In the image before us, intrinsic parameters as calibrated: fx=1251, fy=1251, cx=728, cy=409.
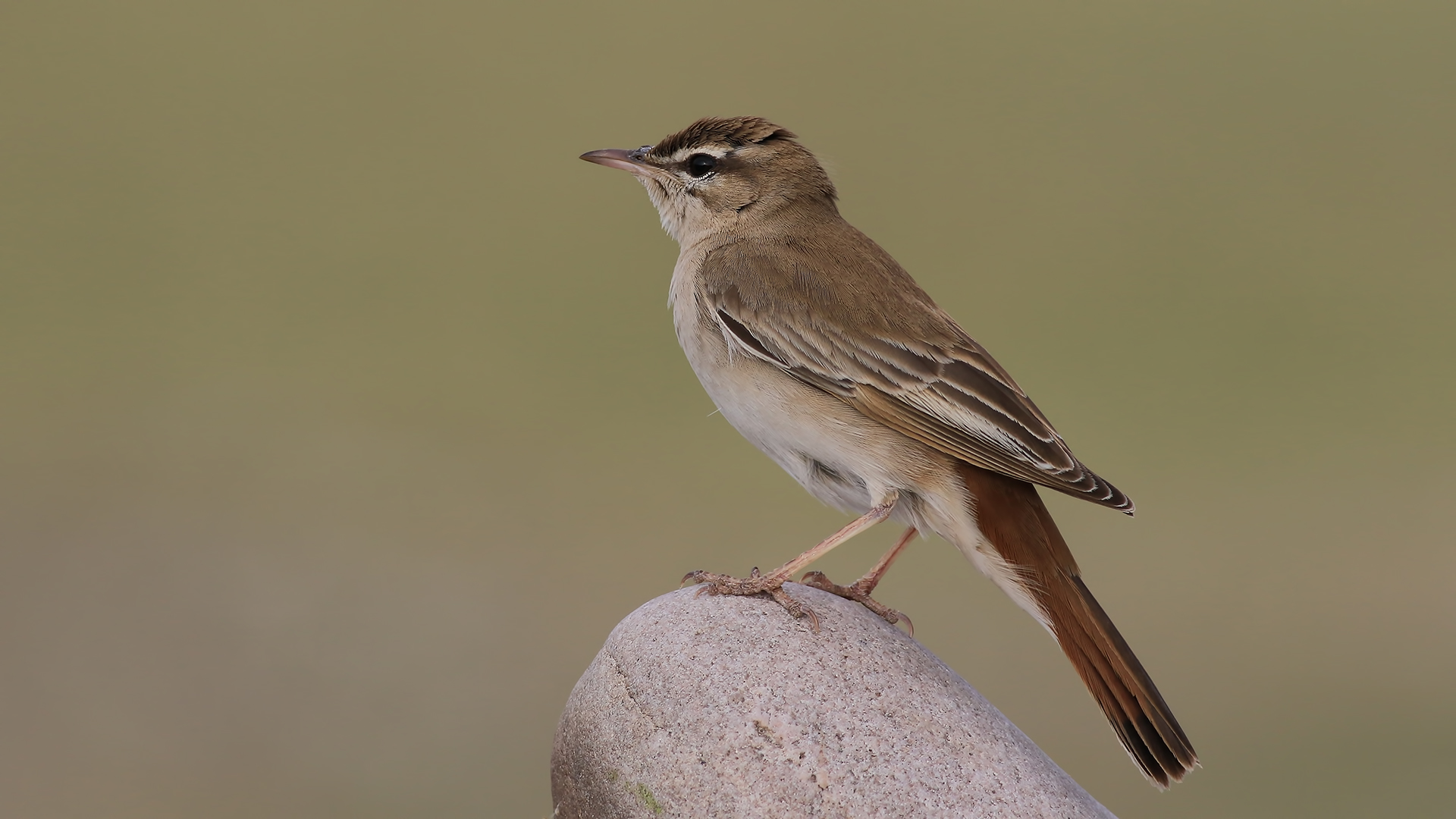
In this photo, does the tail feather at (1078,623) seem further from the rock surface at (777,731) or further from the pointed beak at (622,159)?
the pointed beak at (622,159)

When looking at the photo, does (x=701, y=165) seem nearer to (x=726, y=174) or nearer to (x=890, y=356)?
(x=726, y=174)

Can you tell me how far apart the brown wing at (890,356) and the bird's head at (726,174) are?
1.58 feet

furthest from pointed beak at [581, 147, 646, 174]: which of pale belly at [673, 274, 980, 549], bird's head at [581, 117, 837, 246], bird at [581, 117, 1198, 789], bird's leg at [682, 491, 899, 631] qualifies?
bird's leg at [682, 491, 899, 631]

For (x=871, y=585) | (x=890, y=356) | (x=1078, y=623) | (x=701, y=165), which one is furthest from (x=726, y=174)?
(x=1078, y=623)

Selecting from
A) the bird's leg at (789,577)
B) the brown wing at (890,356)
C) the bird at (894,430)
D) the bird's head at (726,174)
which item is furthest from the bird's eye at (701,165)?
the bird's leg at (789,577)

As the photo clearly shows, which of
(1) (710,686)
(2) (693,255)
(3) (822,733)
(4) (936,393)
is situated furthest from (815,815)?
(2) (693,255)

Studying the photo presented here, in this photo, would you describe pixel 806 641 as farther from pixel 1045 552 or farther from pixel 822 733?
pixel 1045 552

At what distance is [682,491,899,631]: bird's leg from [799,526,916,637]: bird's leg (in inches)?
18.1

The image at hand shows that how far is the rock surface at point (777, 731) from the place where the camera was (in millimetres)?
4727

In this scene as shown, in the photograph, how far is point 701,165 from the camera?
21.1ft

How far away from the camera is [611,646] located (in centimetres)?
525

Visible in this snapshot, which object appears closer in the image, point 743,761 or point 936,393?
point 743,761

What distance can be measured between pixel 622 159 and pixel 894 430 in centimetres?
219

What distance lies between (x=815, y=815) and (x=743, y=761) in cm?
33
